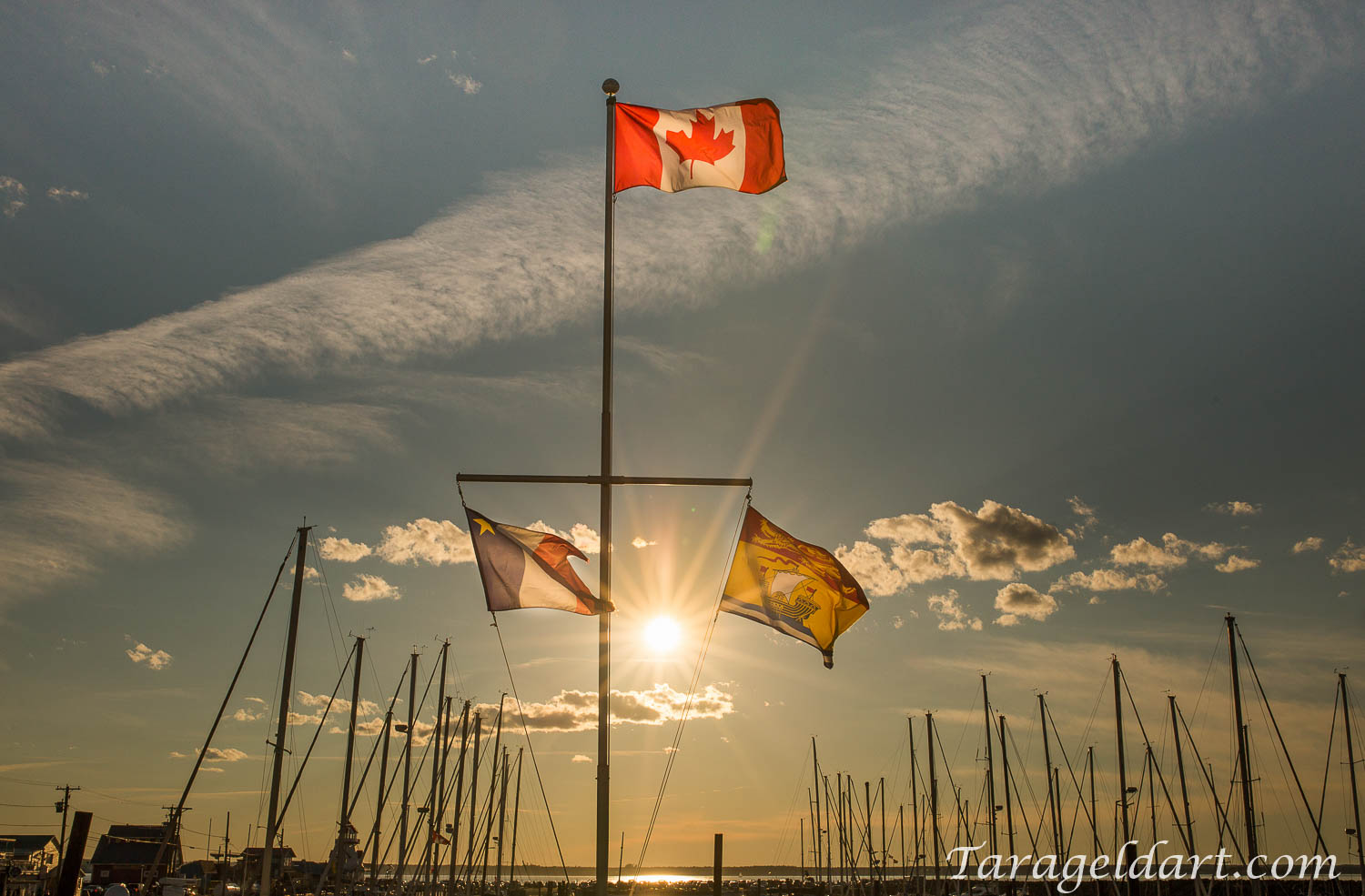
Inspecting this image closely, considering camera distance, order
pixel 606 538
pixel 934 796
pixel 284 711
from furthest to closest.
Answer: pixel 934 796
pixel 284 711
pixel 606 538

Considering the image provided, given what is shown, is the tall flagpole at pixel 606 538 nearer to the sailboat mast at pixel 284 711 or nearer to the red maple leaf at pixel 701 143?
the red maple leaf at pixel 701 143

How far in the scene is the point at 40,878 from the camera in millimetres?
97875

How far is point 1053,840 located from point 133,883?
98.9 m

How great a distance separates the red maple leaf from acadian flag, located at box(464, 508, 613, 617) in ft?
24.1

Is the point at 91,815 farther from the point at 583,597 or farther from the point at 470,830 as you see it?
the point at 470,830

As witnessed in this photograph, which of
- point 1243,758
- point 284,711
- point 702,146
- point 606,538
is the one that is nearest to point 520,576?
point 606,538

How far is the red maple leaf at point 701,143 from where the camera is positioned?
19188mm

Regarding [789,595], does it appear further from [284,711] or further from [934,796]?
[934,796]

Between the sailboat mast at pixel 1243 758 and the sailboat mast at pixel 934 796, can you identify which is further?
the sailboat mast at pixel 934 796

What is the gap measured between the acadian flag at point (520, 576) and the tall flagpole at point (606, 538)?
63.7 inches

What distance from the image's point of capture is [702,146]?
19234mm

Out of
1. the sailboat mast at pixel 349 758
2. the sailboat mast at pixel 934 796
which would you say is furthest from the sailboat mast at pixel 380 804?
the sailboat mast at pixel 934 796

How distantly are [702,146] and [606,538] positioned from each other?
7.77m

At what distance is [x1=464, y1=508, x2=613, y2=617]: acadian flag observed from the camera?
Answer: 16.9 m
